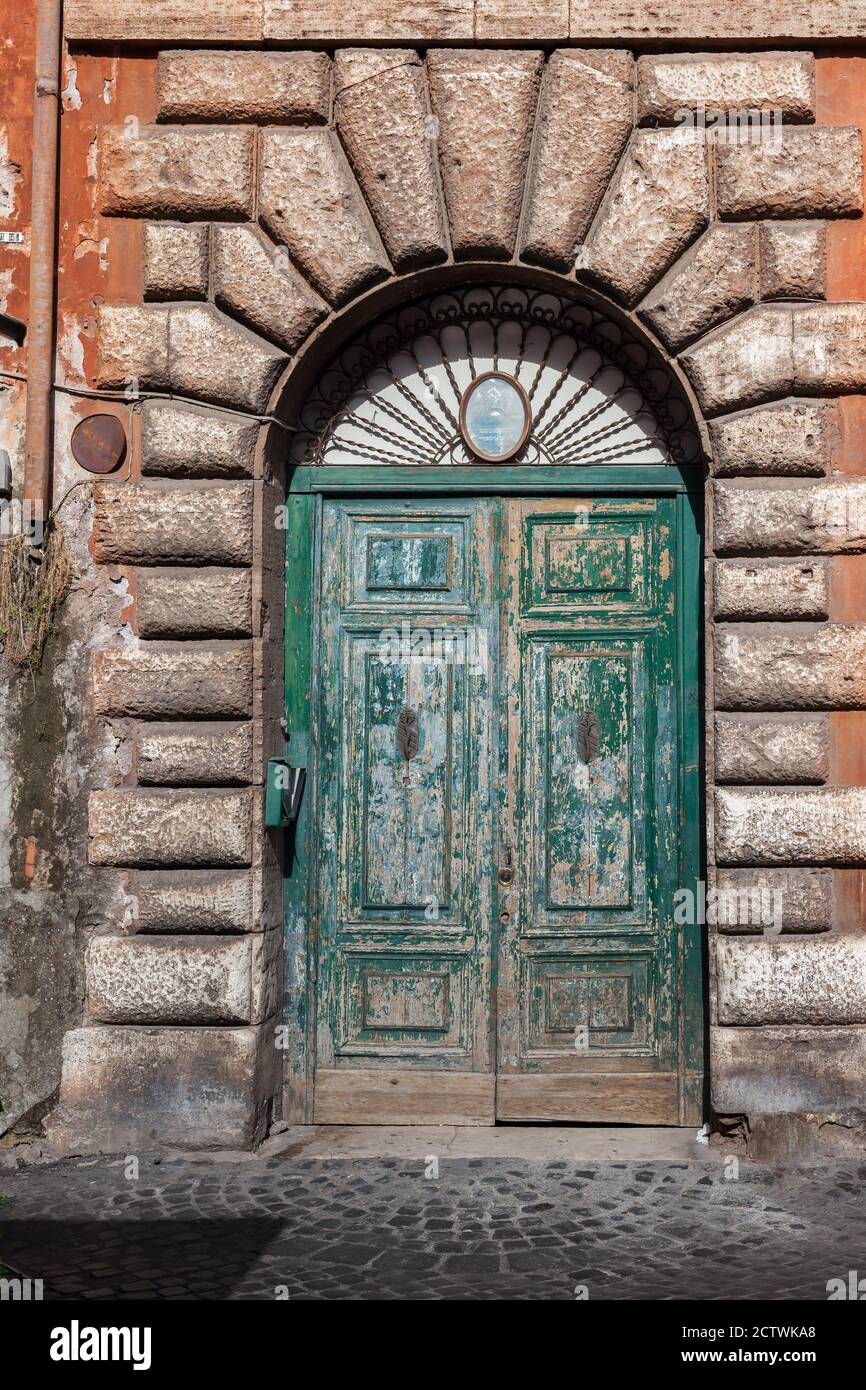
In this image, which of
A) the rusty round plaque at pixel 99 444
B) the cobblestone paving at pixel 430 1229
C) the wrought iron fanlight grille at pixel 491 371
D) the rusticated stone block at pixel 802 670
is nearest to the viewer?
the cobblestone paving at pixel 430 1229

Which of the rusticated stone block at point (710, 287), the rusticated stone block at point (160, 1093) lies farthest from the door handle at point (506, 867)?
the rusticated stone block at point (710, 287)

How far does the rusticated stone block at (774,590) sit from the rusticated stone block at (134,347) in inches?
96.9

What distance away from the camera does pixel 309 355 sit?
5574 mm

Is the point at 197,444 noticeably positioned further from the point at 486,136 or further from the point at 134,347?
the point at 486,136

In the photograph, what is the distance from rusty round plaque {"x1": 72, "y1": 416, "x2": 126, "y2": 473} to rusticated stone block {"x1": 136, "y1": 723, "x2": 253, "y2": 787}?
115 cm

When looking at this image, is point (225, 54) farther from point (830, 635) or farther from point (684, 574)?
point (830, 635)

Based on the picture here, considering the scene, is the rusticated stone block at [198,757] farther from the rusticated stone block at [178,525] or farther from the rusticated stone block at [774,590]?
the rusticated stone block at [774,590]

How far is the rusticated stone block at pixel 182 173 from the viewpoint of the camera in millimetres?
5469

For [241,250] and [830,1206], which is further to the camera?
[241,250]

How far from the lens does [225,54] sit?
5496 mm

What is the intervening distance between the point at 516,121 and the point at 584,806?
9.41 feet

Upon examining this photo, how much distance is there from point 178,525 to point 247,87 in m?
1.84

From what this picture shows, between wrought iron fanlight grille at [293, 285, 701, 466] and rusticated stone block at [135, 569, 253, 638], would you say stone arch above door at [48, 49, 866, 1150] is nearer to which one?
rusticated stone block at [135, 569, 253, 638]

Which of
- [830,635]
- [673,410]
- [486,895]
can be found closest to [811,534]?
[830,635]
